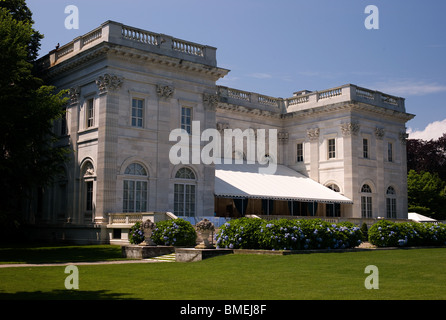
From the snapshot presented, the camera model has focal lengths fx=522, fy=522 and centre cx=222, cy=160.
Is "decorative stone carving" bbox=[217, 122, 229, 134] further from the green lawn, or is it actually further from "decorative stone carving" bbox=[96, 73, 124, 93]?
the green lawn

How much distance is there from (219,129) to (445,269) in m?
27.4

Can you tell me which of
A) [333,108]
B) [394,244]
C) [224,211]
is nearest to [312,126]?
[333,108]

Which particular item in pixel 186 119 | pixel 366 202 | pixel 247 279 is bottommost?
pixel 247 279

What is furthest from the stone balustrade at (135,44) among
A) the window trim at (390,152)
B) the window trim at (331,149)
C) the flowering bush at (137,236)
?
the window trim at (390,152)

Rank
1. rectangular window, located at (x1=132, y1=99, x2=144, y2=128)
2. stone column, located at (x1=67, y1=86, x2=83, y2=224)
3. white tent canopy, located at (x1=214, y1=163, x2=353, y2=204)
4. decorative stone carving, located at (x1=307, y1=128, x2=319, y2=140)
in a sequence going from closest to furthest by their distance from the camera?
rectangular window, located at (x1=132, y1=99, x2=144, y2=128) < stone column, located at (x1=67, y1=86, x2=83, y2=224) < white tent canopy, located at (x1=214, y1=163, x2=353, y2=204) < decorative stone carving, located at (x1=307, y1=128, x2=319, y2=140)

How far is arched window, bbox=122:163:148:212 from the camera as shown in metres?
29.2

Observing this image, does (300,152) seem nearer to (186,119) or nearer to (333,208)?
(333,208)

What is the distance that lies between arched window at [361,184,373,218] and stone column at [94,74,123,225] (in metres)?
21.5

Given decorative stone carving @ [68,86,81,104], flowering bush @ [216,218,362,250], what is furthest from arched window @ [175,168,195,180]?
flowering bush @ [216,218,362,250]

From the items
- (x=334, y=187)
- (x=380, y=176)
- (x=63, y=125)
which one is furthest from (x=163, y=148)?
(x=380, y=176)

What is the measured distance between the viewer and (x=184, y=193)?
31.5 metres

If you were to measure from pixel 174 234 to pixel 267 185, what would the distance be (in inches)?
653

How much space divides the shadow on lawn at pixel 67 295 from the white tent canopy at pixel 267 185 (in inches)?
879

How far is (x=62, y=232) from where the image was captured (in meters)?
30.9
